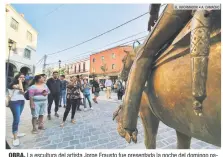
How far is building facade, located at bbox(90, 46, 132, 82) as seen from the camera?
1177 inches

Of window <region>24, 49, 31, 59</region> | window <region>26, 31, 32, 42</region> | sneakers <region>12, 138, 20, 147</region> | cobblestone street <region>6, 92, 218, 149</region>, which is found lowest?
cobblestone street <region>6, 92, 218, 149</region>

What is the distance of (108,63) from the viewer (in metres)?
32.7

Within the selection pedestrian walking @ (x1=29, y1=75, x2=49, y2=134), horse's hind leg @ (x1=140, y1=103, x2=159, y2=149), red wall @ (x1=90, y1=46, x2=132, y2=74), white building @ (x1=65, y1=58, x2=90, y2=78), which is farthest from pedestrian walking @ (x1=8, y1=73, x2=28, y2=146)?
white building @ (x1=65, y1=58, x2=90, y2=78)

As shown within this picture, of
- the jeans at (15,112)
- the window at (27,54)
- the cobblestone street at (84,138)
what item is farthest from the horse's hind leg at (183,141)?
the window at (27,54)

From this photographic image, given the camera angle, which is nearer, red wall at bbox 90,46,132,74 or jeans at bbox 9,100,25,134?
jeans at bbox 9,100,25,134

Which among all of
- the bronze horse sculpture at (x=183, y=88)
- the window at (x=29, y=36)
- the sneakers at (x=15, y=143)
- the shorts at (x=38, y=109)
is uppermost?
the window at (x=29, y=36)

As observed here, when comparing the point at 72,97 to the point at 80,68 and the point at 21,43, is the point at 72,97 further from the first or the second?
the point at 80,68

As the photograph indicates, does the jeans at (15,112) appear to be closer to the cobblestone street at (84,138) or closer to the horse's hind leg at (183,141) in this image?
the cobblestone street at (84,138)

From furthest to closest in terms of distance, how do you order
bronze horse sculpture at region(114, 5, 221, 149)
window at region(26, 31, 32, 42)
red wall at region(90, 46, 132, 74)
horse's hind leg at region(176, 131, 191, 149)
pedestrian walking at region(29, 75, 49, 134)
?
red wall at region(90, 46, 132, 74)
window at region(26, 31, 32, 42)
pedestrian walking at region(29, 75, 49, 134)
horse's hind leg at region(176, 131, 191, 149)
bronze horse sculpture at region(114, 5, 221, 149)

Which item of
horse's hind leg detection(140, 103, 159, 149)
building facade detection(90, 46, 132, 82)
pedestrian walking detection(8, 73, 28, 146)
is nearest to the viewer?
horse's hind leg detection(140, 103, 159, 149)

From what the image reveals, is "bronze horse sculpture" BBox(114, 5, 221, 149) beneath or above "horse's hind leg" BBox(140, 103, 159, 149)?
above

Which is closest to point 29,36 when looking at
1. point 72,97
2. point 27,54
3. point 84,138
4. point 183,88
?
point 27,54

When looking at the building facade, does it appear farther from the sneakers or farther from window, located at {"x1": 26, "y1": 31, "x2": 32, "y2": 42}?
the sneakers

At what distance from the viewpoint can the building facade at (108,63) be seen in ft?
98.1
